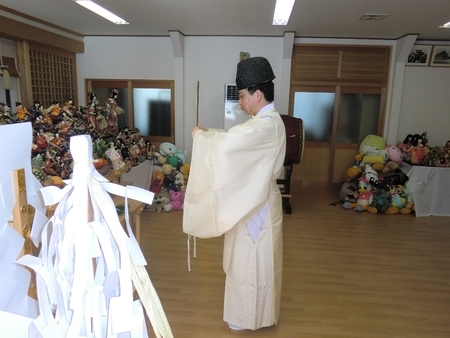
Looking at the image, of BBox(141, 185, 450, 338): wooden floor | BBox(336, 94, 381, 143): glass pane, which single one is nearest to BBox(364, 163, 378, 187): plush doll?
BBox(141, 185, 450, 338): wooden floor

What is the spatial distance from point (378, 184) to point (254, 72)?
3.57m

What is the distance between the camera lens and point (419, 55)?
520 cm

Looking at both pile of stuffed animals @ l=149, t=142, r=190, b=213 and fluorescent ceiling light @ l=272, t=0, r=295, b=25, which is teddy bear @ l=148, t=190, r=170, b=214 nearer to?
pile of stuffed animals @ l=149, t=142, r=190, b=213

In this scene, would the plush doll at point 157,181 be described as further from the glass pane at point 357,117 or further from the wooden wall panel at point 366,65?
the wooden wall panel at point 366,65

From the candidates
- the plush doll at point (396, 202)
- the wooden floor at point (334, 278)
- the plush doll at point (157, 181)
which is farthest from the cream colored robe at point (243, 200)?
the plush doll at point (396, 202)

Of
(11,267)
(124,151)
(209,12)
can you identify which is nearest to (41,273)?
(11,267)

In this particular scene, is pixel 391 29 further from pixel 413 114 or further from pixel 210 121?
pixel 210 121

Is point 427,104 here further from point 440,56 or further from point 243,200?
point 243,200

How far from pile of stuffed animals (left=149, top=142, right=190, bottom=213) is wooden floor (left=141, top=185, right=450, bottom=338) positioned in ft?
0.66

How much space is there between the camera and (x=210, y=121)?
5.53 meters

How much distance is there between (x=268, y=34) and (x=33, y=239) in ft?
15.6

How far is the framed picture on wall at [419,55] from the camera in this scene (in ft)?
16.9

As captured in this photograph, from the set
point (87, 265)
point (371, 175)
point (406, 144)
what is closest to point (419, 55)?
point (406, 144)

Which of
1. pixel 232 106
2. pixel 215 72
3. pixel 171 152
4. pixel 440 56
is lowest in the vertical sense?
pixel 171 152
